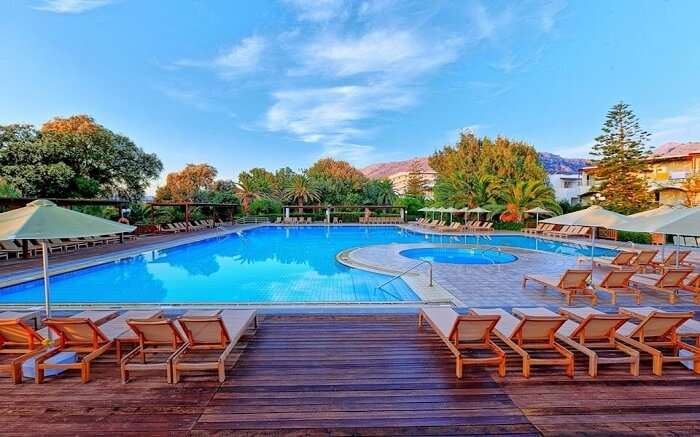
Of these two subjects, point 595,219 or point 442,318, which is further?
point 595,219

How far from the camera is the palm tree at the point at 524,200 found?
22.2 meters

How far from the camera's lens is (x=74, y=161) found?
1967 cm

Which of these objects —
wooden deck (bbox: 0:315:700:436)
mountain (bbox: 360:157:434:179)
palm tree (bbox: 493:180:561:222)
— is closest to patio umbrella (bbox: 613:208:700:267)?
wooden deck (bbox: 0:315:700:436)

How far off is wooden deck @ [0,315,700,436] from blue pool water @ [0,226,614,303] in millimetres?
3453

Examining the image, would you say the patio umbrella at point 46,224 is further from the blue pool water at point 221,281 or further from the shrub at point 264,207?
the shrub at point 264,207

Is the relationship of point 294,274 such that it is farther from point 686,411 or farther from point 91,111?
point 91,111

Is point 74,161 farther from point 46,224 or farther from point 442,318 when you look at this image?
point 442,318

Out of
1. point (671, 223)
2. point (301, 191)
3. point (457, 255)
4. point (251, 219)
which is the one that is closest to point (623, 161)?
point (457, 255)

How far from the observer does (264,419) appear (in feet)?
8.41

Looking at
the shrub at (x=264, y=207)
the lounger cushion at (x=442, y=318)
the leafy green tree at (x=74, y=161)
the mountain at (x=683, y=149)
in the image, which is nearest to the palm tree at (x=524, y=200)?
the mountain at (x=683, y=149)

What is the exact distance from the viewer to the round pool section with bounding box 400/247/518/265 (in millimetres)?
12087

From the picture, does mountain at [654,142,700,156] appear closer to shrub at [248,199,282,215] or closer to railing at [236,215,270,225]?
shrub at [248,199,282,215]

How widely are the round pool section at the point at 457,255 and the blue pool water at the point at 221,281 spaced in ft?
10.8

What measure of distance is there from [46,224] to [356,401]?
3851 millimetres
